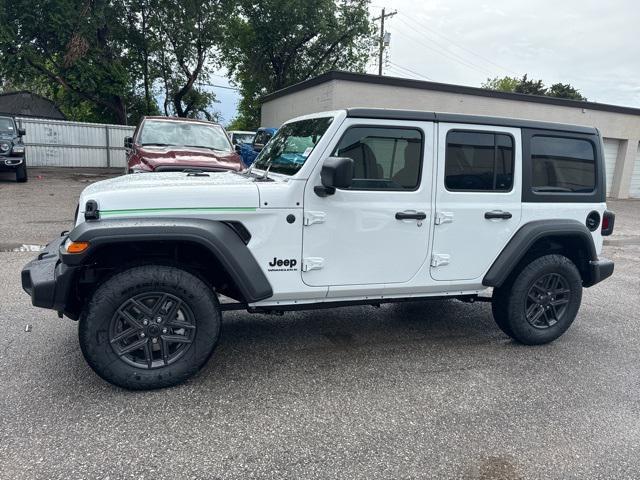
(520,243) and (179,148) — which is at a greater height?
(179,148)

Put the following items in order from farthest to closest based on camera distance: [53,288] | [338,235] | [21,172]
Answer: [21,172], [338,235], [53,288]

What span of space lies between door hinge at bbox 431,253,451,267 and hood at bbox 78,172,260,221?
58.2 inches

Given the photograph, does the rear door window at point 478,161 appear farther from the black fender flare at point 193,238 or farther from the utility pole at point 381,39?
the utility pole at point 381,39

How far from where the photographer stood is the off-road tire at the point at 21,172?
1368 cm

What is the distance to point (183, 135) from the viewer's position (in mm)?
8125

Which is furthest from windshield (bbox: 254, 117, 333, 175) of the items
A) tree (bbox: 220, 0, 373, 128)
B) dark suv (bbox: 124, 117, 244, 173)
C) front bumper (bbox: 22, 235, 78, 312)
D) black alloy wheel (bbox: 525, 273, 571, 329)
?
tree (bbox: 220, 0, 373, 128)

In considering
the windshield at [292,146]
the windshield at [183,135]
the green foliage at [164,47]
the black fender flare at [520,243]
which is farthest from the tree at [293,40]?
the black fender flare at [520,243]

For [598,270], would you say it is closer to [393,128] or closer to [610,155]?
[393,128]

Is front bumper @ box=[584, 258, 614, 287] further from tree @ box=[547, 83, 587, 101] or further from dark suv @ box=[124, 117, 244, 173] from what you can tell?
tree @ box=[547, 83, 587, 101]

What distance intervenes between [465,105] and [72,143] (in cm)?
1564

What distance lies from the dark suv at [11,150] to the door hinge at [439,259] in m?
13.7

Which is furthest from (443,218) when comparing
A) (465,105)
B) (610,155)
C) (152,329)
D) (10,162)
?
(610,155)

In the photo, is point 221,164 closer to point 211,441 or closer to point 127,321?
point 127,321

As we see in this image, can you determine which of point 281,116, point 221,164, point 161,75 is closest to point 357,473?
point 221,164
